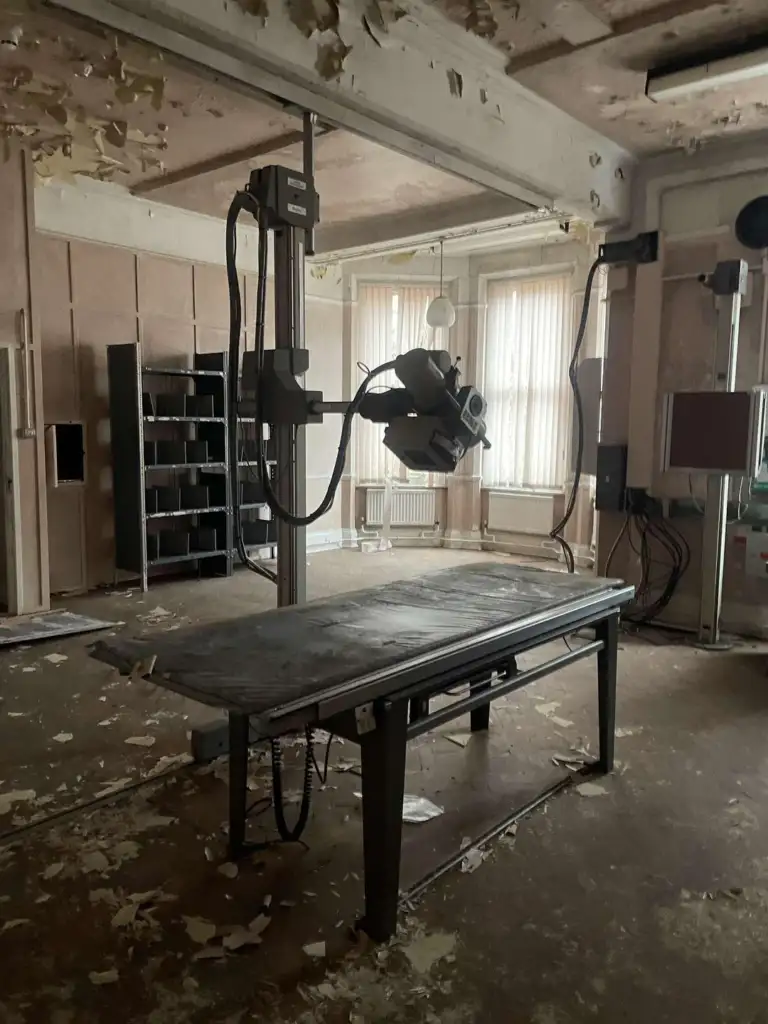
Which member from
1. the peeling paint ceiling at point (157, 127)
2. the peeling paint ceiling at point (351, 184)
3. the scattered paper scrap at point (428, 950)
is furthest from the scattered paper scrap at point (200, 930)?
the peeling paint ceiling at point (351, 184)

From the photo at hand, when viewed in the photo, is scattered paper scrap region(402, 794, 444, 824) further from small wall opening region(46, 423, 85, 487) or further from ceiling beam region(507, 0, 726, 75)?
small wall opening region(46, 423, 85, 487)

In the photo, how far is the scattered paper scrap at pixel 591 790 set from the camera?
2805 mm

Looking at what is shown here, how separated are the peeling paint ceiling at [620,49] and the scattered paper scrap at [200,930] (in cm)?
342

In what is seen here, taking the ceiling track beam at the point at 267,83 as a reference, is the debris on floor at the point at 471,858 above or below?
below

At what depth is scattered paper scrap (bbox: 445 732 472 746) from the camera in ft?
10.7

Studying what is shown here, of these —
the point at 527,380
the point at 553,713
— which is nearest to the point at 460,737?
the point at 553,713

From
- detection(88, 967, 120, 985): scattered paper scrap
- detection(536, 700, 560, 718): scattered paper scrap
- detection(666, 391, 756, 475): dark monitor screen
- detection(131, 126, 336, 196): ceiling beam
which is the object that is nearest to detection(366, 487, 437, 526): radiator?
detection(131, 126, 336, 196): ceiling beam

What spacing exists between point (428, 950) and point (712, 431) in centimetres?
336

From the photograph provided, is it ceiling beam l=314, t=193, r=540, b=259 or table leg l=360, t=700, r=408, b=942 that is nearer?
table leg l=360, t=700, r=408, b=942

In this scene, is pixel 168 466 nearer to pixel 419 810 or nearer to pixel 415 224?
pixel 415 224

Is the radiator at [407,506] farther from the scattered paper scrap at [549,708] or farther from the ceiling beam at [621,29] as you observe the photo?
A: the ceiling beam at [621,29]

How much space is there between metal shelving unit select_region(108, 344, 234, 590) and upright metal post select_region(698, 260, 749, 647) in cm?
371

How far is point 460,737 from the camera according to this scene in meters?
3.33

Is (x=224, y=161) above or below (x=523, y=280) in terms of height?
above
